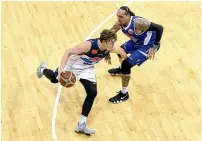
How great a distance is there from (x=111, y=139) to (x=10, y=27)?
3.85 meters

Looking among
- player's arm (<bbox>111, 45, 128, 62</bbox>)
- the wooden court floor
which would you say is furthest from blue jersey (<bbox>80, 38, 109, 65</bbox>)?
the wooden court floor

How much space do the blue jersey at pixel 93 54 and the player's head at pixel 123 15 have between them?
654 millimetres

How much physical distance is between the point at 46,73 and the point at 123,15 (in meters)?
1.72

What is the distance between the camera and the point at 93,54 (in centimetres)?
784

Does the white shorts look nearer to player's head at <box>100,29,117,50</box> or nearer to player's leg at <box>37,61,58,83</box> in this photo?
player's leg at <box>37,61,58,83</box>

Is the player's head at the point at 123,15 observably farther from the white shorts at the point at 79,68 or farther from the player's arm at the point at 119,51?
the white shorts at the point at 79,68

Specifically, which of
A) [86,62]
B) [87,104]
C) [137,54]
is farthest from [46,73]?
[137,54]

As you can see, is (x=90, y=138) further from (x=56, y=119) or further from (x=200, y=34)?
(x=200, y=34)

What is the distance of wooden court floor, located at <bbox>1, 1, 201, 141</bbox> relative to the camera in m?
8.34

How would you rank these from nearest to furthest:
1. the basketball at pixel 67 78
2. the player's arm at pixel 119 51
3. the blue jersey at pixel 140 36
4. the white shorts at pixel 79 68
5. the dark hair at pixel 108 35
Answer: the dark hair at pixel 108 35
the basketball at pixel 67 78
the player's arm at pixel 119 51
the white shorts at pixel 79 68
the blue jersey at pixel 140 36

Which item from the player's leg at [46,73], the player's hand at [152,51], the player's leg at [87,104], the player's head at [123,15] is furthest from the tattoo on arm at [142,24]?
the player's leg at [46,73]

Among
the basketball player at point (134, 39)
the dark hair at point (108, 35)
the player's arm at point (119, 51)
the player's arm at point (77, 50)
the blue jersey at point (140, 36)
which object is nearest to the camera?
the dark hair at point (108, 35)

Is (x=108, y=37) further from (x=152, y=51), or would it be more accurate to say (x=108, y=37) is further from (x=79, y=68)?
(x=152, y=51)

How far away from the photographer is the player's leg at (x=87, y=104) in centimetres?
797
